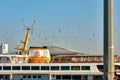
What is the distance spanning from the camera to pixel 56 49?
50500 millimetres

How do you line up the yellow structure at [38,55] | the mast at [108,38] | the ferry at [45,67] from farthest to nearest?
the yellow structure at [38,55], the ferry at [45,67], the mast at [108,38]

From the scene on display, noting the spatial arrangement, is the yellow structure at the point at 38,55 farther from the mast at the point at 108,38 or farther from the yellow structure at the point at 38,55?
the mast at the point at 108,38

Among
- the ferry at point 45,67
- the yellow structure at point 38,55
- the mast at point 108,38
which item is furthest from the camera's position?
the yellow structure at point 38,55

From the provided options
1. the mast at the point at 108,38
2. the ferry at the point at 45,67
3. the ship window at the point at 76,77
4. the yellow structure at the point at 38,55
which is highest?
the mast at the point at 108,38

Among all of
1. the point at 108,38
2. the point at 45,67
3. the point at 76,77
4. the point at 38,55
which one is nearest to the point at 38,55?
the point at 38,55

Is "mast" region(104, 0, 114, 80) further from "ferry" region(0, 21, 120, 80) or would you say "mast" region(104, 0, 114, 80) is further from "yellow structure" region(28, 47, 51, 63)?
"yellow structure" region(28, 47, 51, 63)

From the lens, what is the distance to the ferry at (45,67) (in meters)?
39.8

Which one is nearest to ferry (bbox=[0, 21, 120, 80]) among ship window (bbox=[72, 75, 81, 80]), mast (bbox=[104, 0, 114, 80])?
ship window (bbox=[72, 75, 81, 80])

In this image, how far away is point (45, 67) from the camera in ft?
133

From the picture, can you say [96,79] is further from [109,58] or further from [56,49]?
[109,58]

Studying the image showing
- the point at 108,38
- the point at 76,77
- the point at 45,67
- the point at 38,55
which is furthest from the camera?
the point at 38,55

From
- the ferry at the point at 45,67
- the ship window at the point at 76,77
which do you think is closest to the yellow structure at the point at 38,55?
the ferry at the point at 45,67

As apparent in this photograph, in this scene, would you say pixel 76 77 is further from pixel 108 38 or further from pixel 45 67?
pixel 108 38

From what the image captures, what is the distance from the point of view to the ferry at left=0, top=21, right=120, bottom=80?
3978 centimetres
